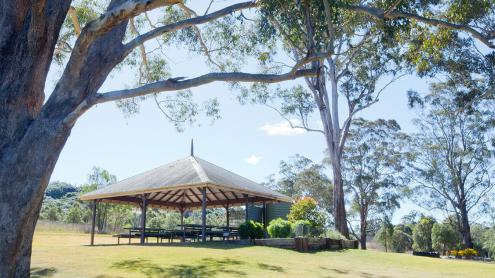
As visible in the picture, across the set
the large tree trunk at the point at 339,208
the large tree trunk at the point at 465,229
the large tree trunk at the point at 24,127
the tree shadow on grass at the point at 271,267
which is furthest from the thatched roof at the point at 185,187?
the large tree trunk at the point at 465,229

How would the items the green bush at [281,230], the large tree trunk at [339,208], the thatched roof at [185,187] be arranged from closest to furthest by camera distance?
1. the green bush at [281,230]
2. the thatched roof at [185,187]
3. the large tree trunk at [339,208]

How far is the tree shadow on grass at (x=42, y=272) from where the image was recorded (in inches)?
316

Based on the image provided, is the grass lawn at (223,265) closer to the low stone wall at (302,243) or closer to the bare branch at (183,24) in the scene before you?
the low stone wall at (302,243)

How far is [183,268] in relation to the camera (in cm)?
934

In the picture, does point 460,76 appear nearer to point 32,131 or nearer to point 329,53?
point 329,53

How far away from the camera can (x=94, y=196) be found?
19.4 m

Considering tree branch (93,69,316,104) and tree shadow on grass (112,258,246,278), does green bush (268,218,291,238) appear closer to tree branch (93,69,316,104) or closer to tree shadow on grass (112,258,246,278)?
tree shadow on grass (112,258,246,278)

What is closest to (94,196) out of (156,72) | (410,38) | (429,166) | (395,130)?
(156,72)

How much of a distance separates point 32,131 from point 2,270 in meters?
1.51

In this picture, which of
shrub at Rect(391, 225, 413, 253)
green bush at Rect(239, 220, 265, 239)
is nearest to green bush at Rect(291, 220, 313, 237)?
green bush at Rect(239, 220, 265, 239)

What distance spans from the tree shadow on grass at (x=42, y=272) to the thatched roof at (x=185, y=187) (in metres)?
7.14

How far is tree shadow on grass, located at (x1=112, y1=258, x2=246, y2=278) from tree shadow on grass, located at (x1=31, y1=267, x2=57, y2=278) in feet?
4.13

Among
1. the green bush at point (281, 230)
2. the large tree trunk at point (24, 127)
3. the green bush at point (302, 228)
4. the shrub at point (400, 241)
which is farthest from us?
the shrub at point (400, 241)

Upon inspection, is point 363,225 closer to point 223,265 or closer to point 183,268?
point 223,265
